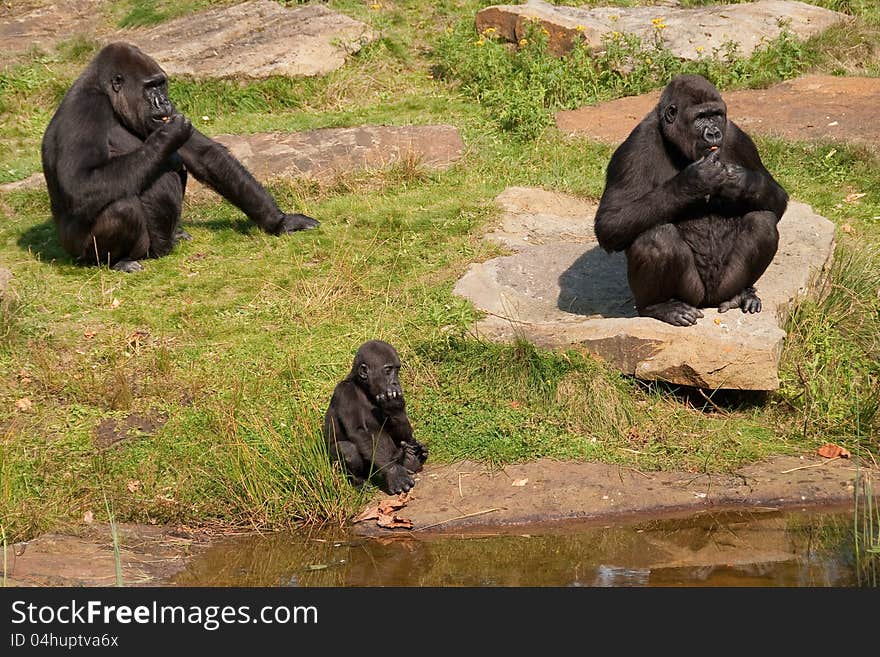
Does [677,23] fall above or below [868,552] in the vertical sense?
above

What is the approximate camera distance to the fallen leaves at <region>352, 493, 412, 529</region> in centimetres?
564

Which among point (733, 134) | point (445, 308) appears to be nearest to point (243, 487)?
point (445, 308)

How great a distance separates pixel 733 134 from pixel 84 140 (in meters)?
4.44

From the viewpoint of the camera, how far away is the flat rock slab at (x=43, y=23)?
551 inches

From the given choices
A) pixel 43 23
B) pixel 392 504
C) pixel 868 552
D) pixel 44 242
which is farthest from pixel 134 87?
pixel 43 23

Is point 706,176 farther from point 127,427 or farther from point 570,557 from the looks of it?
point 127,427

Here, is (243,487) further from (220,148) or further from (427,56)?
(427,56)

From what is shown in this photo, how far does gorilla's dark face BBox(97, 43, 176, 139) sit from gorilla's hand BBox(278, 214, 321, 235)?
3.86 feet

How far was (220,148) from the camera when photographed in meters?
8.94

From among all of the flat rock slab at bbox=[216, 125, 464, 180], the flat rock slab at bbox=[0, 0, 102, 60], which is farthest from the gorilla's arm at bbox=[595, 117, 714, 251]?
the flat rock slab at bbox=[0, 0, 102, 60]

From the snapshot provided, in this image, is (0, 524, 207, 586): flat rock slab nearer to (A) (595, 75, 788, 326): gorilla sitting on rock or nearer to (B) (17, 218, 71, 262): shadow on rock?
(A) (595, 75, 788, 326): gorilla sitting on rock

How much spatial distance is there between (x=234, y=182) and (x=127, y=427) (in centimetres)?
290

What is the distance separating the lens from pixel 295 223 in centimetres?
894

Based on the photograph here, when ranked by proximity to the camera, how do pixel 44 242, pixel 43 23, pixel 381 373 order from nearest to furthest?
pixel 381 373
pixel 44 242
pixel 43 23
